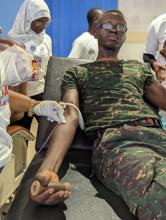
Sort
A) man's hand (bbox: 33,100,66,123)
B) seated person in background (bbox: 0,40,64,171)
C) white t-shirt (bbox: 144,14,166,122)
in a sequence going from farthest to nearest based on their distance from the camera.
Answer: white t-shirt (bbox: 144,14,166,122), man's hand (bbox: 33,100,66,123), seated person in background (bbox: 0,40,64,171)

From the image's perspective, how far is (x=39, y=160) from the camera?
1643 mm

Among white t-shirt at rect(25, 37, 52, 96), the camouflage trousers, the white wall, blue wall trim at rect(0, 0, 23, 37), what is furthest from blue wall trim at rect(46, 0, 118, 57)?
the camouflage trousers

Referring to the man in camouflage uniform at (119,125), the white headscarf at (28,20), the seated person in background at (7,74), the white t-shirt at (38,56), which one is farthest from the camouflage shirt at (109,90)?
the white headscarf at (28,20)

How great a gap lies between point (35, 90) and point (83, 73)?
34.5 inches

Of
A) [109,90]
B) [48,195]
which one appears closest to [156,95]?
[109,90]

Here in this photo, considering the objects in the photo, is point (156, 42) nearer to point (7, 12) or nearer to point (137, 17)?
point (137, 17)

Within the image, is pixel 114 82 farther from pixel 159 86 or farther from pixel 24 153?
pixel 24 153

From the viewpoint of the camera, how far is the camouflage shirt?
5.51ft

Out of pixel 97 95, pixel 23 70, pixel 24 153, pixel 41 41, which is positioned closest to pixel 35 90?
pixel 41 41

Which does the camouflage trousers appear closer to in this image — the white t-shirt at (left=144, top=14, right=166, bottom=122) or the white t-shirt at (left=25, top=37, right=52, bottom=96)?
the white t-shirt at (left=25, top=37, right=52, bottom=96)

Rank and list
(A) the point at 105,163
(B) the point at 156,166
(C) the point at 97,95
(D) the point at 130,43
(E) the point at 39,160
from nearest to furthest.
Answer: (B) the point at 156,166 → (A) the point at 105,163 → (E) the point at 39,160 → (C) the point at 97,95 → (D) the point at 130,43

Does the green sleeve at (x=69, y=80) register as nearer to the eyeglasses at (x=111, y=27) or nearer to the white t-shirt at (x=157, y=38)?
the eyeglasses at (x=111, y=27)

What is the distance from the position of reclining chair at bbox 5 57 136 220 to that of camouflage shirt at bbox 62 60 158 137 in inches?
5.6

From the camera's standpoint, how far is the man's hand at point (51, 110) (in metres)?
1.62
